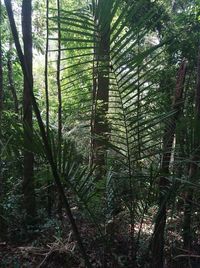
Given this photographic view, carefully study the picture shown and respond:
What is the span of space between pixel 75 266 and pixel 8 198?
218cm

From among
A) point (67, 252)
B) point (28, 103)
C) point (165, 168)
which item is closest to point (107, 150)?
point (165, 168)

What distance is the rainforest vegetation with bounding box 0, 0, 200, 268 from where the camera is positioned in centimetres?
188

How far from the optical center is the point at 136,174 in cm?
244

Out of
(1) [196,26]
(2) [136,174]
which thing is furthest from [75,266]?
(1) [196,26]

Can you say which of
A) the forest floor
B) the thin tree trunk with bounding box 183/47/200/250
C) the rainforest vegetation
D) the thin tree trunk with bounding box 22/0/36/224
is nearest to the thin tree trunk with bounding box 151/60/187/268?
the rainforest vegetation

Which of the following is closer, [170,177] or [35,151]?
[35,151]

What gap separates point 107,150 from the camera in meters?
2.85

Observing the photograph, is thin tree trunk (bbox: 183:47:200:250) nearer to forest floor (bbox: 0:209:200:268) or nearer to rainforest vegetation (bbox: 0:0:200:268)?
rainforest vegetation (bbox: 0:0:200:268)

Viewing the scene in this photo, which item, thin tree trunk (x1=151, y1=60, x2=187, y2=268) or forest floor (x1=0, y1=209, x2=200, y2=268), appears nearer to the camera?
thin tree trunk (x1=151, y1=60, x2=187, y2=268)

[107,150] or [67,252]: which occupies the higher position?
[107,150]

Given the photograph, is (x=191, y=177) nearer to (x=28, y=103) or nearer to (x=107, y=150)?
(x=107, y=150)

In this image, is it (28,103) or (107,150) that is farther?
(28,103)

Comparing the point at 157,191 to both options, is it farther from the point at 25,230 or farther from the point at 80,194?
the point at 25,230

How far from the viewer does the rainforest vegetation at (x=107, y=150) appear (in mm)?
1885
